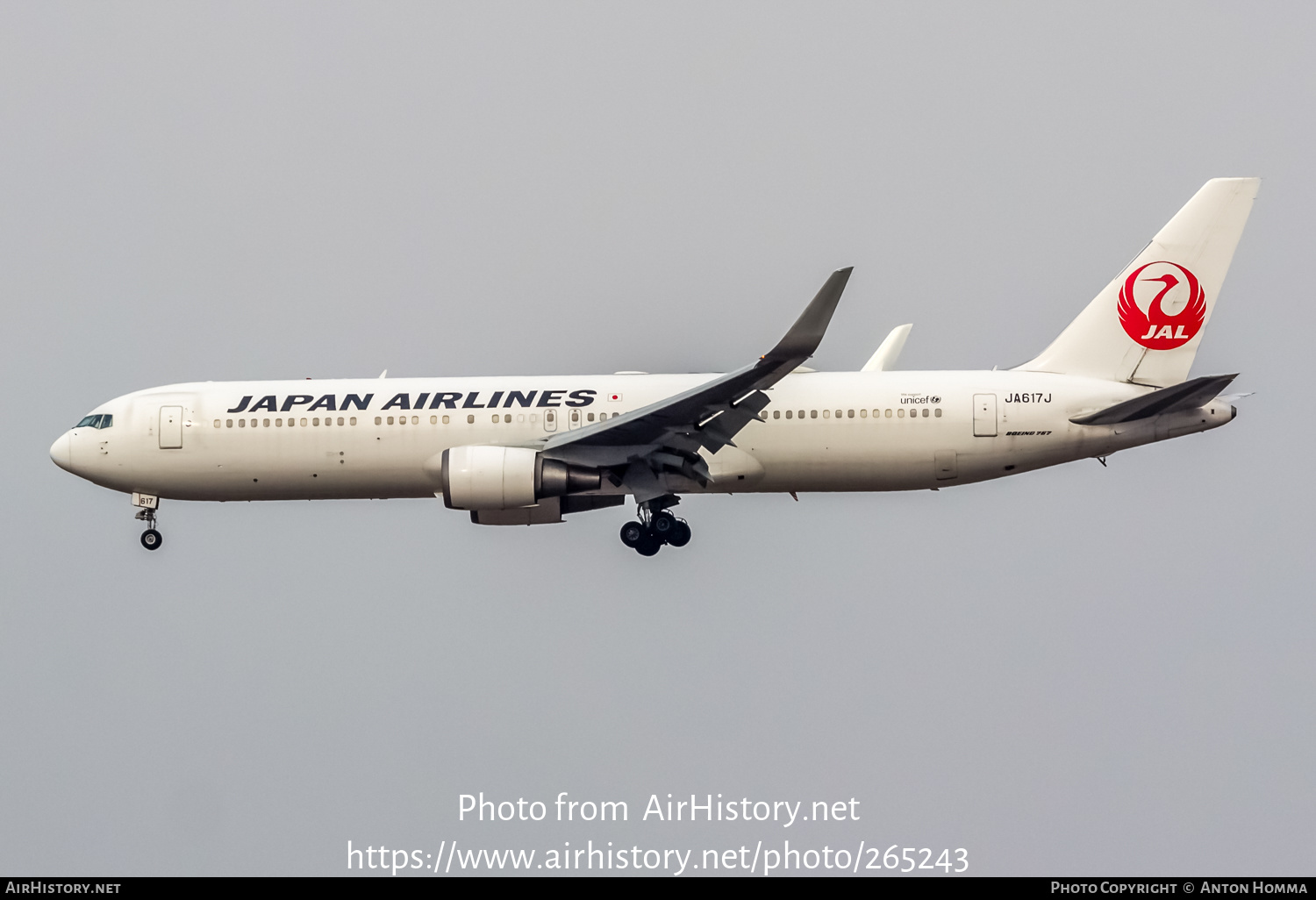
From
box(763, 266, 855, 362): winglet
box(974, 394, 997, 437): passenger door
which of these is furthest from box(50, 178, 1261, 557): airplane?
box(763, 266, 855, 362): winglet

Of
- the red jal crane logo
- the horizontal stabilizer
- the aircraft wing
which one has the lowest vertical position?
the aircraft wing

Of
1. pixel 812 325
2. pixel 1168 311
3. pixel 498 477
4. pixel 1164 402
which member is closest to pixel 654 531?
pixel 498 477

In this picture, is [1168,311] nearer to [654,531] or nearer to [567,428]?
[654,531]

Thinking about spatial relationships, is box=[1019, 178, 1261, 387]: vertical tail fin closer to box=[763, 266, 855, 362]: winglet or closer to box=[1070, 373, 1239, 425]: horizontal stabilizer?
box=[1070, 373, 1239, 425]: horizontal stabilizer

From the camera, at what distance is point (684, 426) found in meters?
27.7

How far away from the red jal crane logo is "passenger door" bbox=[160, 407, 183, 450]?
62.7ft

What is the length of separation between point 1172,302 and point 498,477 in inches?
540

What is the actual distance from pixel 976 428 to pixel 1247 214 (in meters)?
7.03

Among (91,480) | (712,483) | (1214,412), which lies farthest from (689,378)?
(91,480)

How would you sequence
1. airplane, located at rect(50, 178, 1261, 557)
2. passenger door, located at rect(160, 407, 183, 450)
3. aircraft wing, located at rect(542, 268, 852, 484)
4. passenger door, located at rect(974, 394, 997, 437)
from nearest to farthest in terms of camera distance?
aircraft wing, located at rect(542, 268, 852, 484) → airplane, located at rect(50, 178, 1261, 557) → passenger door, located at rect(974, 394, 997, 437) → passenger door, located at rect(160, 407, 183, 450)

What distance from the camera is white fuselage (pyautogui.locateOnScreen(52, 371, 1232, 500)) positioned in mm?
28562

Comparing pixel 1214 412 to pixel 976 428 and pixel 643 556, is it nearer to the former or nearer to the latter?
pixel 976 428

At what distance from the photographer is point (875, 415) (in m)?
28.6

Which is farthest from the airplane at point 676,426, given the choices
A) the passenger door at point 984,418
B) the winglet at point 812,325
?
the winglet at point 812,325
